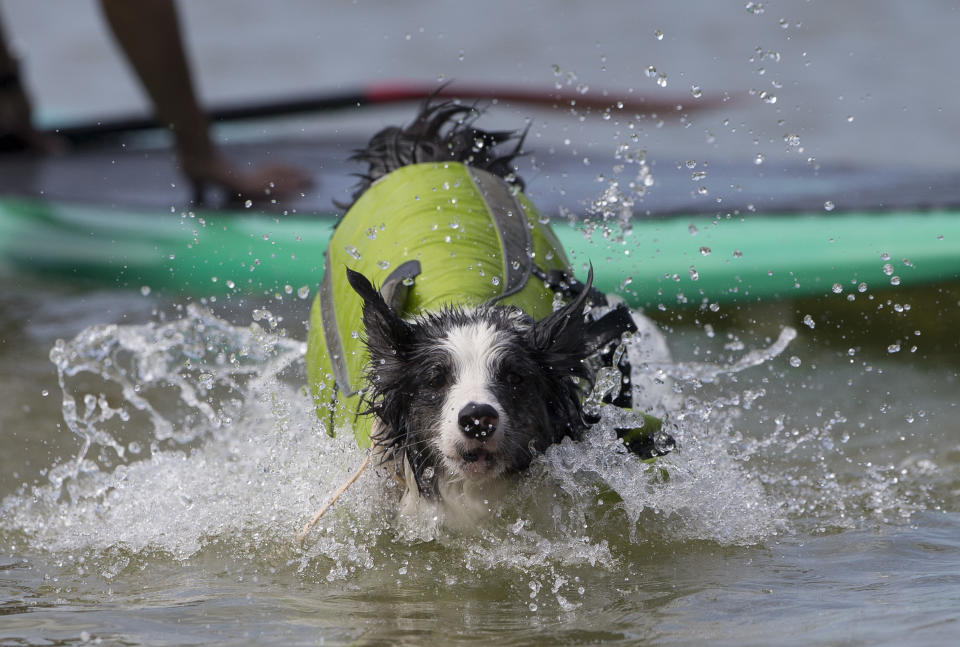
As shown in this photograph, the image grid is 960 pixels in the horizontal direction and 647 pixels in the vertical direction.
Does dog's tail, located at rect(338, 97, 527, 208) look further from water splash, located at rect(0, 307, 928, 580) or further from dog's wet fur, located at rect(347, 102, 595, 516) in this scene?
dog's wet fur, located at rect(347, 102, 595, 516)

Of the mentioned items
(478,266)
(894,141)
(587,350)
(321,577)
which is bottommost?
(321,577)

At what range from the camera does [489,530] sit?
3.34m

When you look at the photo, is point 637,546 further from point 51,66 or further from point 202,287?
point 51,66

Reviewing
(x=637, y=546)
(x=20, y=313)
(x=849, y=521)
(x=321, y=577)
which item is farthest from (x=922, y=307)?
(x=20, y=313)

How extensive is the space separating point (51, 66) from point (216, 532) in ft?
34.2

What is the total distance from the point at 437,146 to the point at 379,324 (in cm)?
132

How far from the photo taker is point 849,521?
11.9 feet

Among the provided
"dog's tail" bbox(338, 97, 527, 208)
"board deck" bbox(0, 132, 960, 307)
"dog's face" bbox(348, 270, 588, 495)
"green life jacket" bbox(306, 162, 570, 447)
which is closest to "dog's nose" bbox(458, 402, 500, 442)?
"dog's face" bbox(348, 270, 588, 495)

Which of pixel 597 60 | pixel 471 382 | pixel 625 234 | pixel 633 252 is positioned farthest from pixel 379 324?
pixel 597 60

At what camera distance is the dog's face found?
3066 mm

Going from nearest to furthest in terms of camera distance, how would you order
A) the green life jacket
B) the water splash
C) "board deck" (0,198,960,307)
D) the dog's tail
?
the water splash < the green life jacket < the dog's tail < "board deck" (0,198,960,307)

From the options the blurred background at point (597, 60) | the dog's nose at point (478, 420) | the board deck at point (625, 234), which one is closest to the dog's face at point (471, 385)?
the dog's nose at point (478, 420)

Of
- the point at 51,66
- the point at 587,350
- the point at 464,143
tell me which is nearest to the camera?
the point at 587,350

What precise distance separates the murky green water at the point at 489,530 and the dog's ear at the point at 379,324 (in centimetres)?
42
